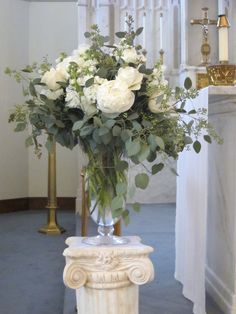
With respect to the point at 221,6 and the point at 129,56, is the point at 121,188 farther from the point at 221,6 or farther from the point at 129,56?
the point at 221,6

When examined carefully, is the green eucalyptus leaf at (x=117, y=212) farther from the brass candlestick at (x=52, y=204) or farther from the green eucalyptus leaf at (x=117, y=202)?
the brass candlestick at (x=52, y=204)

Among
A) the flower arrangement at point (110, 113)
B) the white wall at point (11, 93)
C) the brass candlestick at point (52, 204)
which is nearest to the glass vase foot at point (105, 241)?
the flower arrangement at point (110, 113)

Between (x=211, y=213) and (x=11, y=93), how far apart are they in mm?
3847

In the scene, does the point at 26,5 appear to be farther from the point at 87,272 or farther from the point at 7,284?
the point at 87,272

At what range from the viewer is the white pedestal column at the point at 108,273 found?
1382 mm

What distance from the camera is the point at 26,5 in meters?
5.87

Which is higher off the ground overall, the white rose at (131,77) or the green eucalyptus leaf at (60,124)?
the white rose at (131,77)

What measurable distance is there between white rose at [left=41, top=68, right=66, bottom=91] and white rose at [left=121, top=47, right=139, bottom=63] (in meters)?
0.19

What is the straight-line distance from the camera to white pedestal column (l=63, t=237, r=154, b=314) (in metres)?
1.38

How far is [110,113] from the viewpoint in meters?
1.32

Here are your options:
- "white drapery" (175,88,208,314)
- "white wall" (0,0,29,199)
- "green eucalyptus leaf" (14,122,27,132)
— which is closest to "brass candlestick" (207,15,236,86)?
"white drapery" (175,88,208,314)

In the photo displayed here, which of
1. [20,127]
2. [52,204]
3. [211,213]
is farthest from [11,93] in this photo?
[20,127]

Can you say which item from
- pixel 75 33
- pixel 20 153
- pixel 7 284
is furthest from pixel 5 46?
pixel 7 284

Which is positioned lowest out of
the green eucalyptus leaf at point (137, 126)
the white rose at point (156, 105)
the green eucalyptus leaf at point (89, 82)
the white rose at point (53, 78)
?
the green eucalyptus leaf at point (137, 126)
